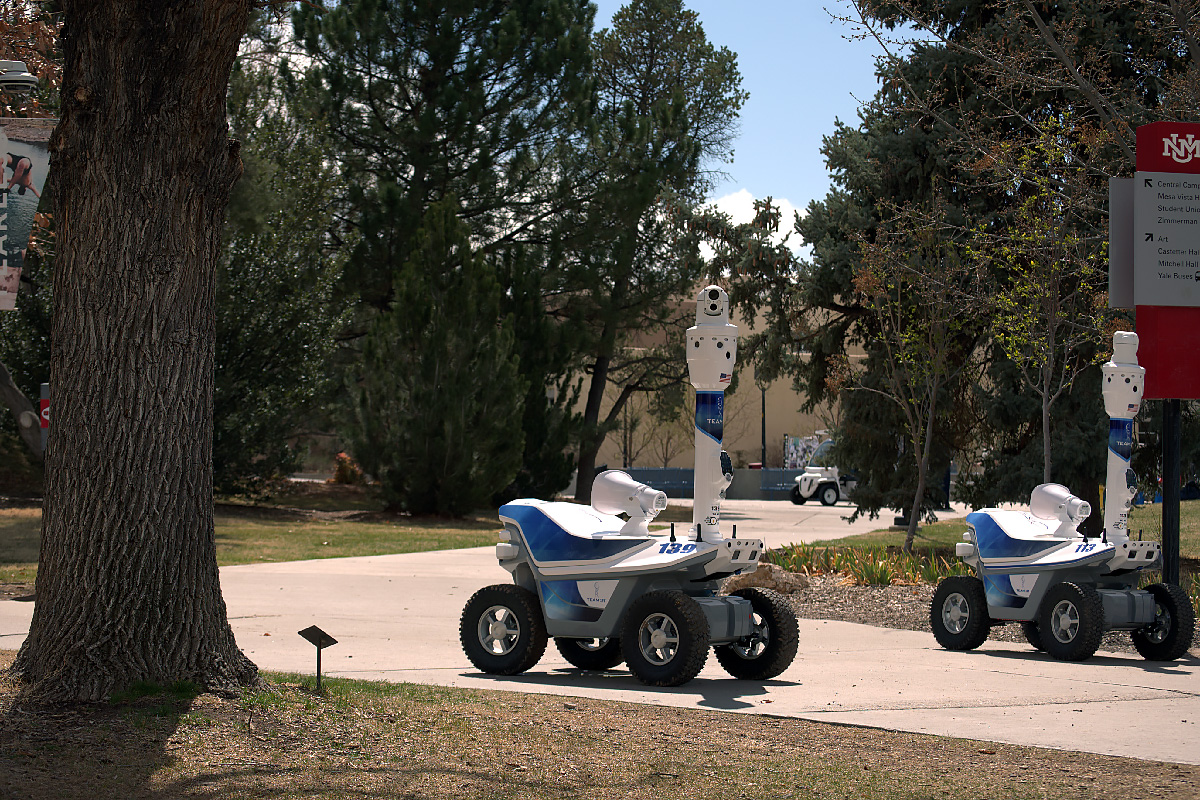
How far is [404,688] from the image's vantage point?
23.3ft

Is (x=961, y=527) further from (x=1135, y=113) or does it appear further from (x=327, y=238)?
(x=327, y=238)

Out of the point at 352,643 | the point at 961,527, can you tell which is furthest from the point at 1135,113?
the point at 352,643

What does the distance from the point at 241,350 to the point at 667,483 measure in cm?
2344

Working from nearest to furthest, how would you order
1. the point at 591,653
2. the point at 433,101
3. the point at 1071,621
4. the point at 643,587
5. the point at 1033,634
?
1. the point at 643,587
2. the point at 591,653
3. the point at 1071,621
4. the point at 1033,634
5. the point at 433,101

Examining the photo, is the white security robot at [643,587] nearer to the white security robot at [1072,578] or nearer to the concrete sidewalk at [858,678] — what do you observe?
the concrete sidewalk at [858,678]

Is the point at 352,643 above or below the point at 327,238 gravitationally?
below

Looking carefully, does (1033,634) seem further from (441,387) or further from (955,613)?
(441,387)

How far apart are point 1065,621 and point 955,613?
39.5 inches

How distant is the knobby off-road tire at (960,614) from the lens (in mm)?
10148

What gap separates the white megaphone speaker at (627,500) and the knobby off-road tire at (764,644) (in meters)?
0.80

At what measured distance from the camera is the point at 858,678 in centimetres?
833

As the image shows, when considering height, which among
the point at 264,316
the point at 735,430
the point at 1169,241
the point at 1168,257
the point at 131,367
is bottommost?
the point at 131,367

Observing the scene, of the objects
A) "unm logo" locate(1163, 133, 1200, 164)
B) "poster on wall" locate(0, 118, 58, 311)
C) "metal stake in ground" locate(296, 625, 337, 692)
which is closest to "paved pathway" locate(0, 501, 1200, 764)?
"metal stake in ground" locate(296, 625, 337, 692)

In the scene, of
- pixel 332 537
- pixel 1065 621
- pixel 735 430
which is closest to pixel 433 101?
pixel 332 537
